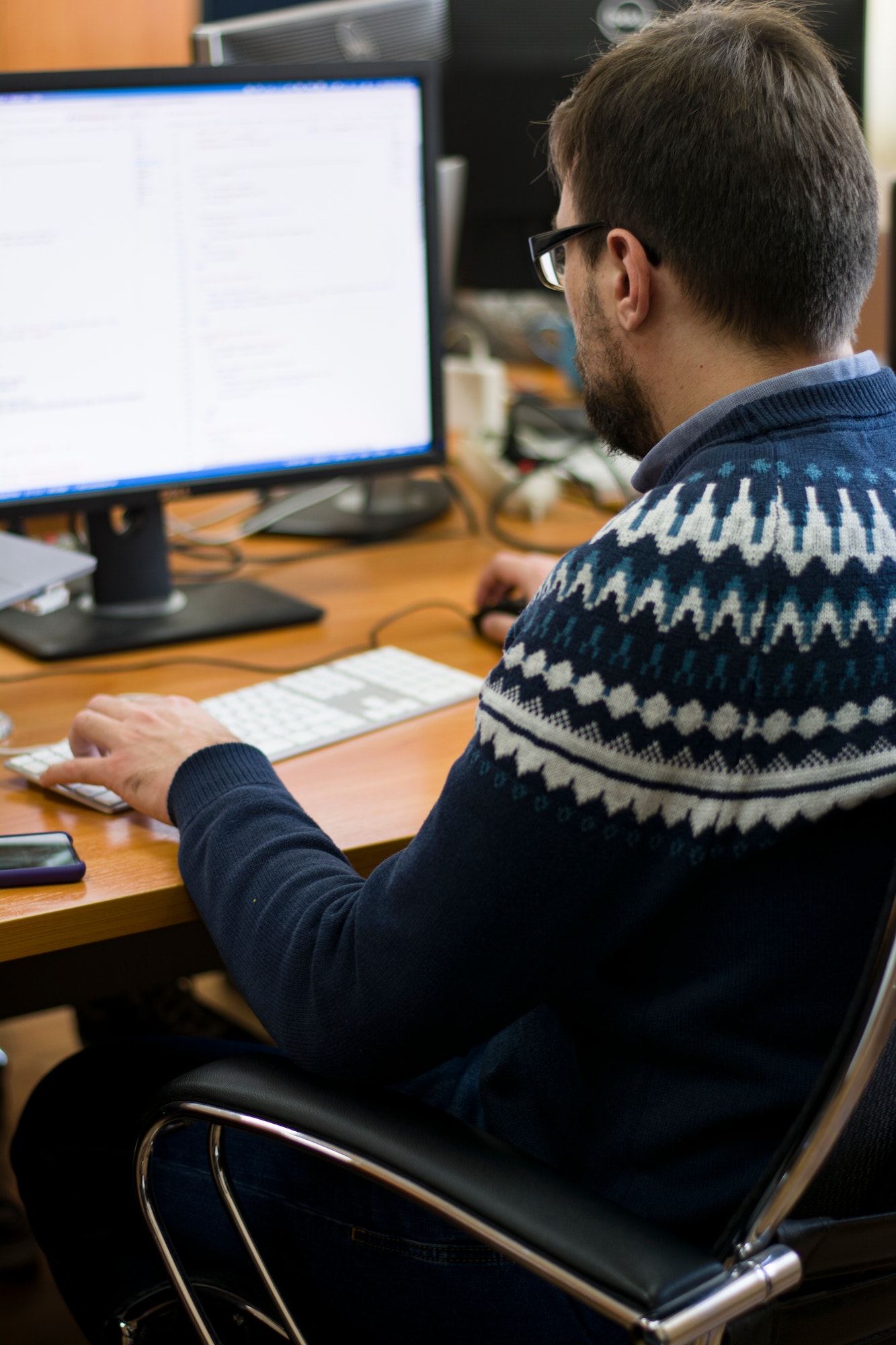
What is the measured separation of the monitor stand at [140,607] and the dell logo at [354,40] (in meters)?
0.84

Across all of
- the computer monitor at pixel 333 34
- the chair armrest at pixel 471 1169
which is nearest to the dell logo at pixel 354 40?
the computer monitor at pixel 333 34

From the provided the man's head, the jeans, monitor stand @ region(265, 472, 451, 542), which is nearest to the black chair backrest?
the jeans

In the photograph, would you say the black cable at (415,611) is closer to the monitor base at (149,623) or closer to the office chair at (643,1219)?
the monitor base at (149,623)

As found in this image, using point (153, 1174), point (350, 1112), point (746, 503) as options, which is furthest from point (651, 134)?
point (153, 1174)

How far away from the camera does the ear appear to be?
2.54 feet

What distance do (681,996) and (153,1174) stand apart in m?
0.42

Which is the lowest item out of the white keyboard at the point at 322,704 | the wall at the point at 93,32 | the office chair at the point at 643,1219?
the office chair at the point at 643,1219

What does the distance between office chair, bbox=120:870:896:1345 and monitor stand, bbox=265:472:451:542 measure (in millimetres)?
1006

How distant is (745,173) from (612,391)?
18cm

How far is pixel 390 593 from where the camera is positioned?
4.79ft

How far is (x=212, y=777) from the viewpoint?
2.90 ft

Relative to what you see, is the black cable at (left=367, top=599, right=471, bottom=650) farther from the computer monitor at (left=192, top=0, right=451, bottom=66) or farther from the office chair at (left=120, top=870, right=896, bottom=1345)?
the computer monitor at (left=192, top=0, right=451, bottom=66)

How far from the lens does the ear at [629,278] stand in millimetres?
775

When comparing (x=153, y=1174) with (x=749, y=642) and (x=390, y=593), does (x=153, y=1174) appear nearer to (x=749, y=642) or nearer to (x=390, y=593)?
(x=749, y=642)
